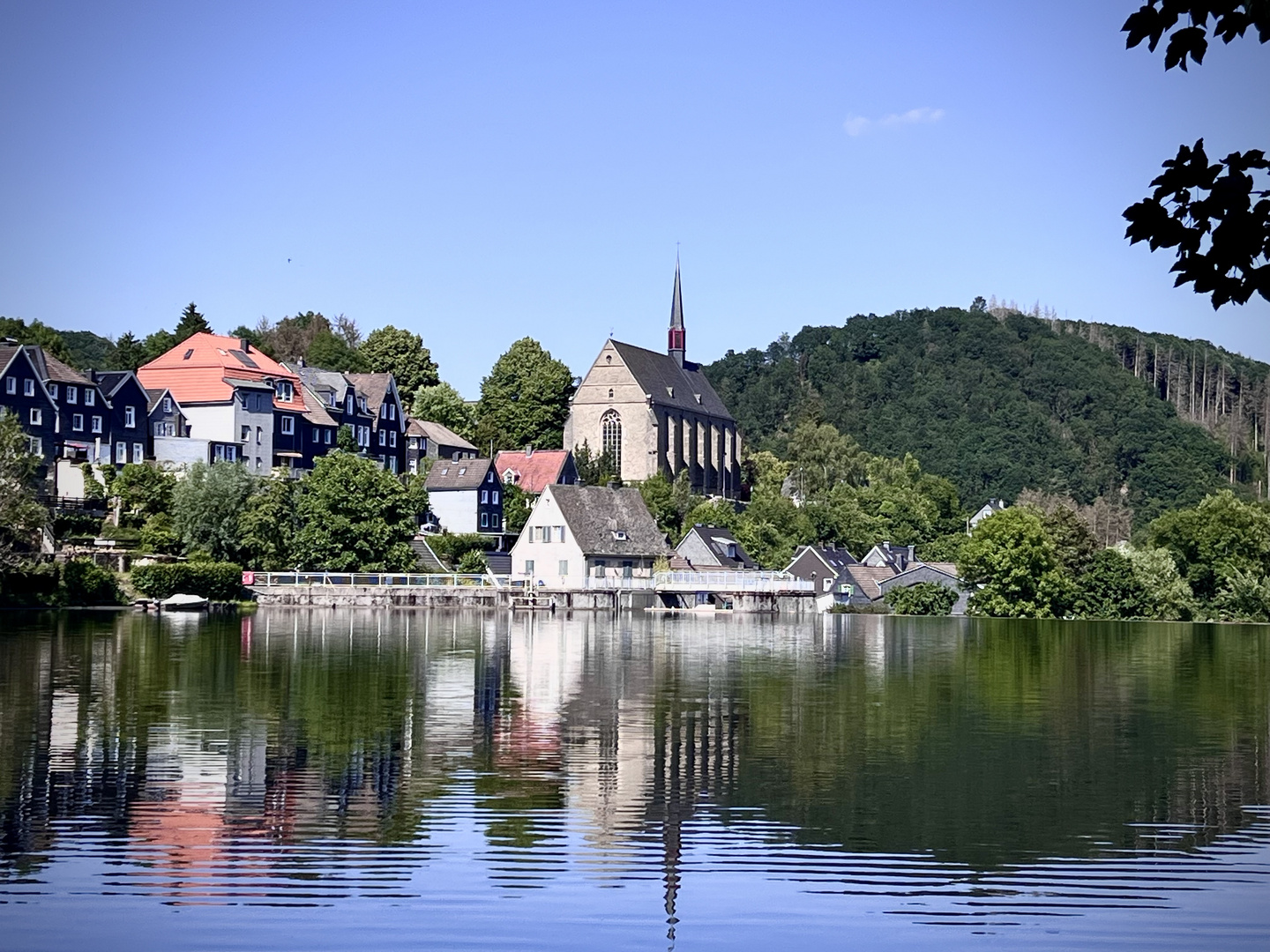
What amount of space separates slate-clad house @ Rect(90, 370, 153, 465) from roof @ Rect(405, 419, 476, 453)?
23296 millimetres

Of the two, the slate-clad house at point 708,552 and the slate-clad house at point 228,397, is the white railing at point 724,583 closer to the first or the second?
the slate-clad house at point 708,552

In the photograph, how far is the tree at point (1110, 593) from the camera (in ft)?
317

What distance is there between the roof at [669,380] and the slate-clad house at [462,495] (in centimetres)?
3702

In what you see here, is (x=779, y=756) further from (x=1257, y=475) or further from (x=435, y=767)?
(x=1257, y=475)

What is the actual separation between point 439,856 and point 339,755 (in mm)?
7980

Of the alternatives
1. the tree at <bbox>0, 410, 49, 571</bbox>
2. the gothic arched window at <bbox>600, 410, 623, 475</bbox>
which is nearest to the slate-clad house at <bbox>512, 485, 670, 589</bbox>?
the tree at <bbox>0, 410, 49, 571</bbox>

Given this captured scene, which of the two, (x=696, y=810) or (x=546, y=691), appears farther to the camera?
(x=546, y=691)

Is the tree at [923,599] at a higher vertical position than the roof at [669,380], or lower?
lower

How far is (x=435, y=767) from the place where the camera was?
2478 centimetres

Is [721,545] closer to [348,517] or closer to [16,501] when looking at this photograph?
[348,517]

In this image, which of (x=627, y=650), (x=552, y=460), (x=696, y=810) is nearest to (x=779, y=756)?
(x=696, y=810)

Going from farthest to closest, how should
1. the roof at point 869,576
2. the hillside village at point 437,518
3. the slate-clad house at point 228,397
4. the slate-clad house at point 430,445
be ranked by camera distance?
the slate-clad house at point 430,445, the roof at point 869,576, the slate-clad house at point 228,397, the hillside village at point 437,518

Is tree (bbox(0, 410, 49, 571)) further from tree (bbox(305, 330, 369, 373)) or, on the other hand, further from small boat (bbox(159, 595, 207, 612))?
tree (bbox(305, 330, 369, 373))

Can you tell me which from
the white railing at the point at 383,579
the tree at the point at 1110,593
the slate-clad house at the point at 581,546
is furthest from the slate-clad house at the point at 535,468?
the tree at the point at 1110,593
